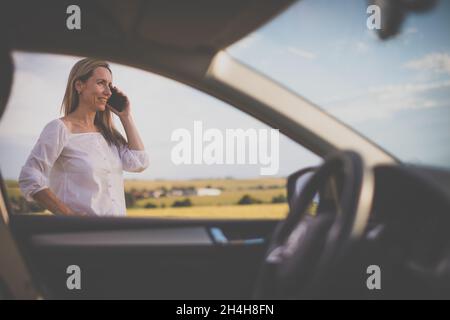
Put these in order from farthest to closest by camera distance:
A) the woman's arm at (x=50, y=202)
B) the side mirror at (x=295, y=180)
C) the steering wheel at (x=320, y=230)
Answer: the woman's arm at (x=50, y=202)
the side mirror at (x=295, y=180)
the steering wheel at (x=320, y=230)

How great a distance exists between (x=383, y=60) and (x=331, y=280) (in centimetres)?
92

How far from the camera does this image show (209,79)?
1.95m

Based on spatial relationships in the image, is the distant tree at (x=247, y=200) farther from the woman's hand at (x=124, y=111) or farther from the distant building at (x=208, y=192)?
the woman's hand at (x=124, y=111)

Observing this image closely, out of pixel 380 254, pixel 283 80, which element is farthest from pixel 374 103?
pixel 380 254

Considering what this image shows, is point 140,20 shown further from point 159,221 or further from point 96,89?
point 159,221

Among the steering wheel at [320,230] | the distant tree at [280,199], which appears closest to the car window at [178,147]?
the distant tree at [280,199]

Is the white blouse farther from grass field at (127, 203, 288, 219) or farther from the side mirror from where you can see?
the side mirror

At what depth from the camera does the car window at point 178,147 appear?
6.04ft

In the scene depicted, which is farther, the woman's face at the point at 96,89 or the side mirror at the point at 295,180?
the woman's face at the point at 96,89

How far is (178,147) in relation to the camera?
1.85 meters

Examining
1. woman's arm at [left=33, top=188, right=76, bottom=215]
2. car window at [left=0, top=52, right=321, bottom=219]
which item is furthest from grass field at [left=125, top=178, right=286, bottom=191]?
woman's arm at [left=33, top=188, right=76, bottom=215]

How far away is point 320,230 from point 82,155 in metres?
1.05

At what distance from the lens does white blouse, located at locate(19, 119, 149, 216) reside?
6.38ft

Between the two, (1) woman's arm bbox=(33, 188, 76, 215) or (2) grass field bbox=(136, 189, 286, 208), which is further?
(1) woman's arm bbox=(33, 188, 76, 215)
